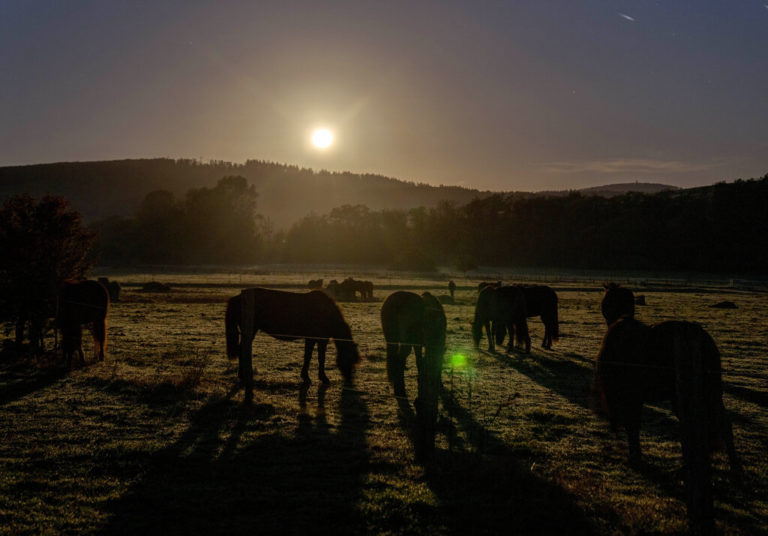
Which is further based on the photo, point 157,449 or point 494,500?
point 157,449

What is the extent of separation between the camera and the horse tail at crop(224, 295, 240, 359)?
1027cm

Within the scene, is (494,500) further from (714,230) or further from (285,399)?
(714,230)

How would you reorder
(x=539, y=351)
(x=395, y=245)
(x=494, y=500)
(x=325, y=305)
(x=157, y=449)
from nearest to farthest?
(x=494, y=500)
(x=157, y=449)
(x=325, y=305)
(x=539, y=351)
(x=395, y=245)

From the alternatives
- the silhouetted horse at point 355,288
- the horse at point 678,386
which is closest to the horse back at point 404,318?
the horse at point 678,386

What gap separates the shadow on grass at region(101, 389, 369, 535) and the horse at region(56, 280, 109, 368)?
17.9ft

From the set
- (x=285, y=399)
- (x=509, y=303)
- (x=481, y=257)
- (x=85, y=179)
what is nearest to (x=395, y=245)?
(x=481, y=257)

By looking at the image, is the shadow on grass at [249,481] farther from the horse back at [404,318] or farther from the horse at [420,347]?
the horse back at [404,318]

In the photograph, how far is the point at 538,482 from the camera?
234 inches

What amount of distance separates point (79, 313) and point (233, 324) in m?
4.35

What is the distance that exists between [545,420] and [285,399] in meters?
4.51

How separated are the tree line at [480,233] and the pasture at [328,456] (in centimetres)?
6530

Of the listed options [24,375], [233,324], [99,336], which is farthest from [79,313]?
[233,324]

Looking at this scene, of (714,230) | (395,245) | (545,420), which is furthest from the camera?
(395,245)

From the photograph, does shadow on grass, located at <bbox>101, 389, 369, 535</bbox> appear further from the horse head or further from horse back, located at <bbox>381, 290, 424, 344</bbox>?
horse back, located at <bbox>381, 290, 424, 344</bbox>
